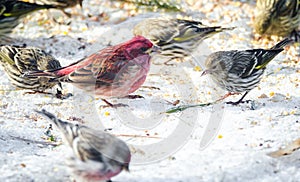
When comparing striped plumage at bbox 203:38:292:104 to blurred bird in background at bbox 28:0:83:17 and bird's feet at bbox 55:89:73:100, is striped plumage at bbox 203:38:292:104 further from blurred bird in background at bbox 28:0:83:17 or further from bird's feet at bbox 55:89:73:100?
blurred bird in background at bbox 28:0:83:17

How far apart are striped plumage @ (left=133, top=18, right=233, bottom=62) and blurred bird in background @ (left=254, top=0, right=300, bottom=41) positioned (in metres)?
0.98

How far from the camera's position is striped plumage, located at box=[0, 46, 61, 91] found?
251 inches

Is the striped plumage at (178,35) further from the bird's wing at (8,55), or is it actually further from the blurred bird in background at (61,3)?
the bird's wing at (8,55)

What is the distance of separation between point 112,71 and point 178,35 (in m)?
1.78

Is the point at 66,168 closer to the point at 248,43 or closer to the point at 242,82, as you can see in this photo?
the point at 242,82

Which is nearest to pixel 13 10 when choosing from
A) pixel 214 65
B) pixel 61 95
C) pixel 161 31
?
pixel 61 95

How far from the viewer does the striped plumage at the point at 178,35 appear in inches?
287

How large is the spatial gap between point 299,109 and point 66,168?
2.53 m

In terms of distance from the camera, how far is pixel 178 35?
7.28 metres

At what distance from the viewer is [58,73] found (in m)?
5.83

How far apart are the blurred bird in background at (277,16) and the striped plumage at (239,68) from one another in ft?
5.33

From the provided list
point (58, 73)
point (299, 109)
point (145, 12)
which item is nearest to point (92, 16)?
point (145, 12)

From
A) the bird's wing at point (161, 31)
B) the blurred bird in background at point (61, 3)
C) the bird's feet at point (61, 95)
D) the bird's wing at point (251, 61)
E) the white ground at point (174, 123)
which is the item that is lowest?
the bird's feet at point (61, 95)

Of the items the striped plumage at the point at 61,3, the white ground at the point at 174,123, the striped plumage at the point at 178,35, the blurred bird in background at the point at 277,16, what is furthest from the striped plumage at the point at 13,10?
the blurred bird in background at the point at 277,16
